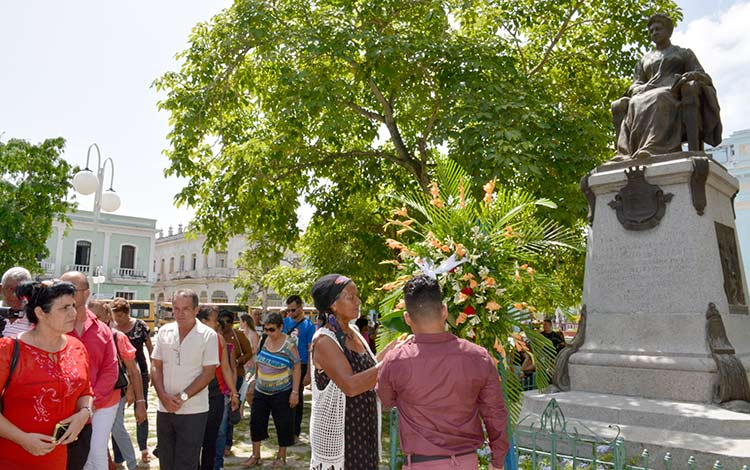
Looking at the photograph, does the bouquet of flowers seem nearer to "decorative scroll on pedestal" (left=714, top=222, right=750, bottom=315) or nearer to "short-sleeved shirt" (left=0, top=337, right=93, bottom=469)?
"short-sleeved shirt" (left=0, top=337, right=93, bottom=469)

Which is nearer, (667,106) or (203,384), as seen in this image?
(203,384)

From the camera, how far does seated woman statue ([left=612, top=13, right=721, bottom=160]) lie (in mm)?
7598

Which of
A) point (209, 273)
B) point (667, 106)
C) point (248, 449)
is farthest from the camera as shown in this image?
point (209, 273)

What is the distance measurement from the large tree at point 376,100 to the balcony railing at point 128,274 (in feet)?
130

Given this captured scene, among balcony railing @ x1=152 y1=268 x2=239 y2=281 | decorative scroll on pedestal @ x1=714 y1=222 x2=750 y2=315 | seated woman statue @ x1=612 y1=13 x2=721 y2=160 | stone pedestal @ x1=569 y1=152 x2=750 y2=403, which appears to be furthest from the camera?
balcony railing @ x1=152 y1=268 x2=239 y2=281

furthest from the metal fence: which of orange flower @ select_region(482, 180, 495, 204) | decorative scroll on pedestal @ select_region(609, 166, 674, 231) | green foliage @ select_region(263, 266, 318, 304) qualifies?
green foliage @ select_region(263, 266, 318, 304)

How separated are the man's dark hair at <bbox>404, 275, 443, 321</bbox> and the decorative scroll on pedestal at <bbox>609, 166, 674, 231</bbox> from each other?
506 cm

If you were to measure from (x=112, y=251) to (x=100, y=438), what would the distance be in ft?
165

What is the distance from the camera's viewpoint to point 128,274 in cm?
5147

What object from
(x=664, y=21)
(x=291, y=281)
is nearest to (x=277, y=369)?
(x=664, y=21)

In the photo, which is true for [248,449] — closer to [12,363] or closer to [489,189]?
[12,363]

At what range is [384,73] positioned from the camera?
39.2 ft

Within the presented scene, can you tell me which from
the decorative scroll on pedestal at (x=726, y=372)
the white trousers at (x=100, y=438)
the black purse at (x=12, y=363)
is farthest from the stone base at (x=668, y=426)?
the black purse at (x=12, y=363)

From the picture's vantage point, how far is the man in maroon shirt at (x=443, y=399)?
288 cm
